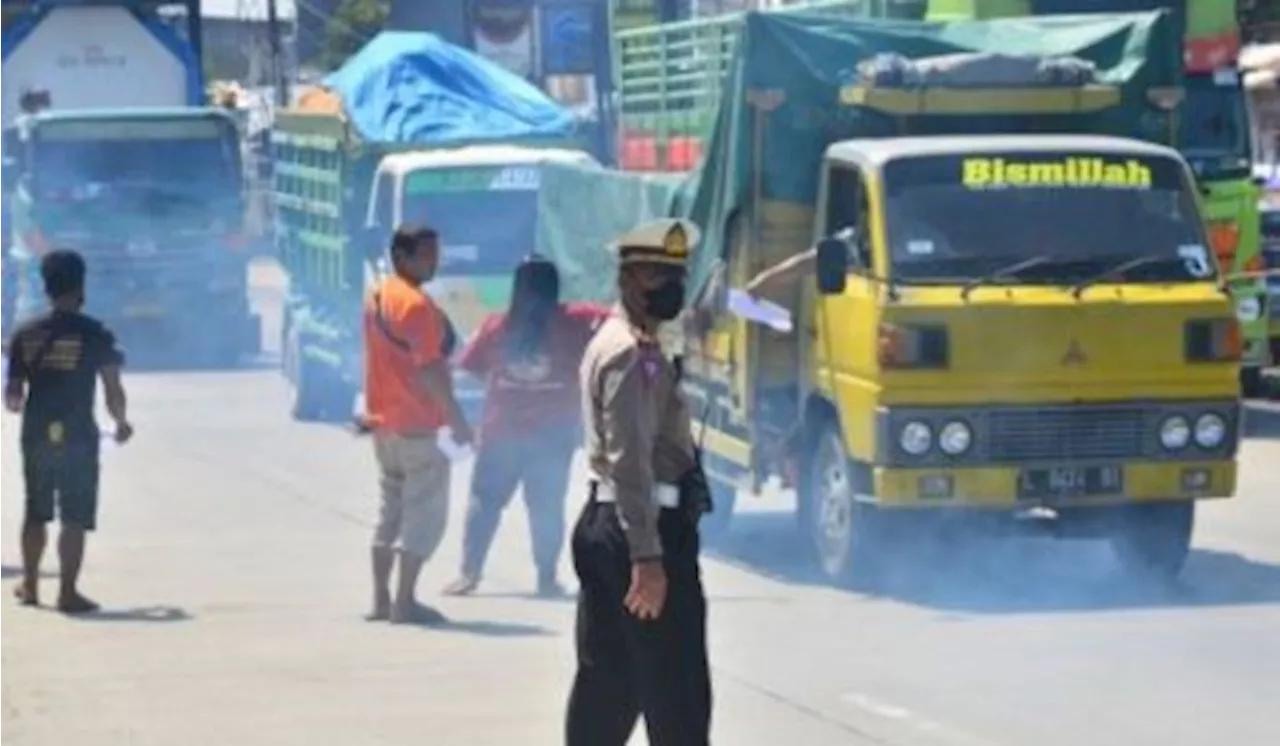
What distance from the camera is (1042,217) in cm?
1512

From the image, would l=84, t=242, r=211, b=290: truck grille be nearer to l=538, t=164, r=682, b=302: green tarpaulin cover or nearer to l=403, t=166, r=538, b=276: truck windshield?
l=403, t=166, r=538, b=276: truck windshield

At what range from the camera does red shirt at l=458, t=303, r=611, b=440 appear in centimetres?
1491

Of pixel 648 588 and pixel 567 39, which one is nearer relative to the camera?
pixel 648 588

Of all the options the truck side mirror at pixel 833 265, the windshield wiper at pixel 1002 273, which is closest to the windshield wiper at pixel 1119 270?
the windshield wiper at pixel 1002 273

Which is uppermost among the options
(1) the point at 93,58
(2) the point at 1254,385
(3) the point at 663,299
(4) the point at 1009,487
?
(3) the point at 663,299

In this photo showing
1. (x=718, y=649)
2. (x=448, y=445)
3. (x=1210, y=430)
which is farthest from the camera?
(x=1210, y=430)

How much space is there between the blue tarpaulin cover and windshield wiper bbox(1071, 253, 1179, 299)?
33.9ft

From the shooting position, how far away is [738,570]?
16.2 meters

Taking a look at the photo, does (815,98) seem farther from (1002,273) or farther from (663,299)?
(663,299)

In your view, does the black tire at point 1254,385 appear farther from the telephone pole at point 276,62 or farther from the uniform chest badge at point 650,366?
the telephone pole at point 276,62

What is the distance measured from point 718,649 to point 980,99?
3.89 metres

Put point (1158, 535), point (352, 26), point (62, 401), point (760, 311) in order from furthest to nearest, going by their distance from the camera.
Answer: point (352, 26), point (760, 311), point (1158, 535), point (62, 401)

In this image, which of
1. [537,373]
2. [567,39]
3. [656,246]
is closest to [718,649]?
[537,373]

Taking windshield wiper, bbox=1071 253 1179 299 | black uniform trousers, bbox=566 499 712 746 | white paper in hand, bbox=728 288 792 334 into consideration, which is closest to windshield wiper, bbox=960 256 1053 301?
windshield wiper, bbox=1071 253 1179 299
